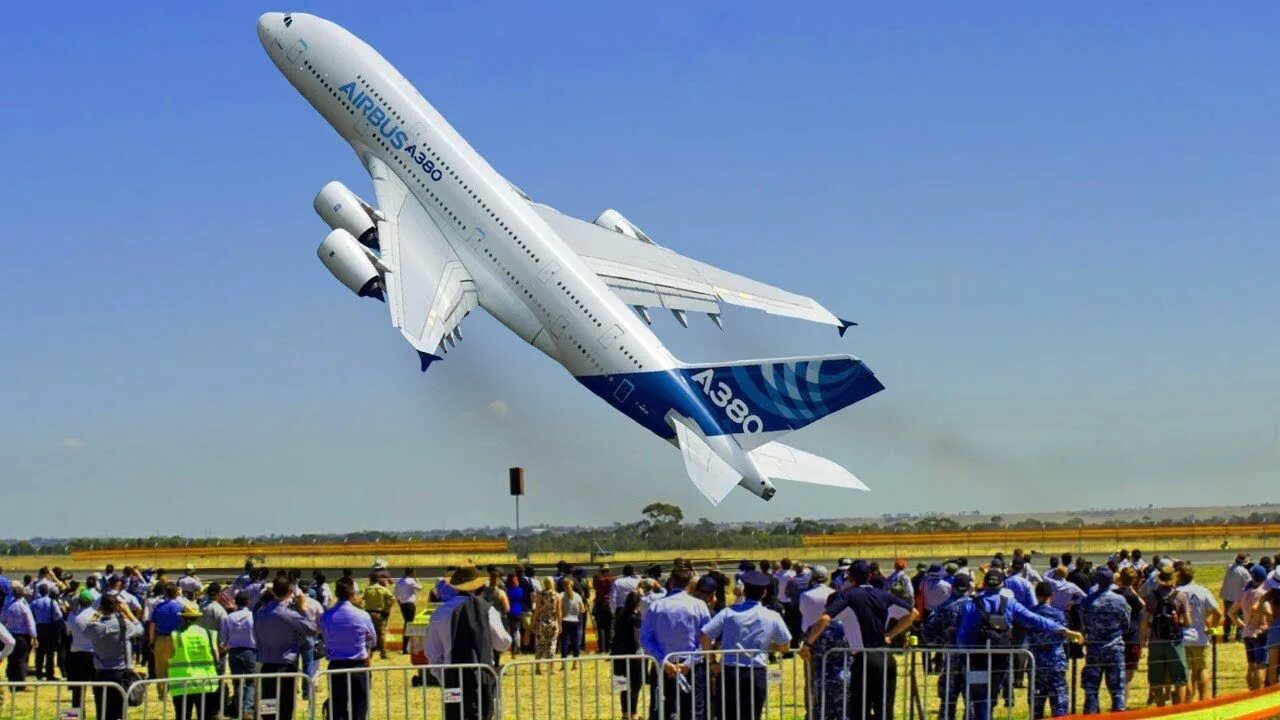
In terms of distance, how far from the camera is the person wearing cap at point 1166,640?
72.3 ft

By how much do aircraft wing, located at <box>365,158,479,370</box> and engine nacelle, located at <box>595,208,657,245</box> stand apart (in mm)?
7479

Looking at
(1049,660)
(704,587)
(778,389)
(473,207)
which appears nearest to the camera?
(704,587)

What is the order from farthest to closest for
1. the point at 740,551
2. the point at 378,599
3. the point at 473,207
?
the point at 740,551 → the point at 473,207 → the point at 378,599

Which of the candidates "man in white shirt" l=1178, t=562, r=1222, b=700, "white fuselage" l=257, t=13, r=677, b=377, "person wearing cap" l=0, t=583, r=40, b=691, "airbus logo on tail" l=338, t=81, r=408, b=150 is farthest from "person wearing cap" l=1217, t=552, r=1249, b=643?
"airbus logo on tail" l=338, t=81, r=408, b=150

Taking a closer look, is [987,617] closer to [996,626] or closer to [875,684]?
[996,626]

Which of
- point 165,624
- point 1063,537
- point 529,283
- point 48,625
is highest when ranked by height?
point 529,283

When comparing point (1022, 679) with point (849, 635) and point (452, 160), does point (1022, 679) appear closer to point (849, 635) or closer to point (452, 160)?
point (849, 635)

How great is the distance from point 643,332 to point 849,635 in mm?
27663

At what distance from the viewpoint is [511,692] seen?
2620 cm

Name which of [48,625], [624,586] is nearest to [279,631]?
[624,586]

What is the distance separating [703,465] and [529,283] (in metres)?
6.68

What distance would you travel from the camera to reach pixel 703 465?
4328cm

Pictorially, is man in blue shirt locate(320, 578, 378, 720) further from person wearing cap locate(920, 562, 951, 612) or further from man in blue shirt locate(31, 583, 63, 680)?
man in blue shirt locate(31, 583, 63, 680)

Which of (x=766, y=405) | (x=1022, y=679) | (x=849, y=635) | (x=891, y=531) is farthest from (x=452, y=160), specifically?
(x=891, y=531)
